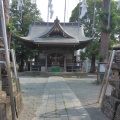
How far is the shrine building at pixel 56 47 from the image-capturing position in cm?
2488

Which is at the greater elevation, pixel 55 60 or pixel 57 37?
pixel 57 37

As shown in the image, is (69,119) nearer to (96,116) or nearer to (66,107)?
(96,116)

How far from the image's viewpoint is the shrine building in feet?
81.6

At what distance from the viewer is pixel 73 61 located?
27.4 m

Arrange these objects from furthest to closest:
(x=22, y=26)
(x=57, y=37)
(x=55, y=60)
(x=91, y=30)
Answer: (x=22, y=26), (x=91, y=30), (x=55, y=60), (x=57, y=37)

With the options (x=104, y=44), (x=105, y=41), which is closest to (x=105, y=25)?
(x=105, y=41)

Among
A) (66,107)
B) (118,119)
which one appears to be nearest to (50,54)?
(66,107)

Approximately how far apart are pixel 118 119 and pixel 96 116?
2.95 ft

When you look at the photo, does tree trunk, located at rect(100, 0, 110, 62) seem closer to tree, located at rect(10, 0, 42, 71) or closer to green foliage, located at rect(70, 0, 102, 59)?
green foliage, located at rect(70, 0, 102, 59)

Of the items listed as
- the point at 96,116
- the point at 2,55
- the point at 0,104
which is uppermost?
the point at 2,55

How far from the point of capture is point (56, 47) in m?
26.4

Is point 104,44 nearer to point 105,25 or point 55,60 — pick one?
point 105,25

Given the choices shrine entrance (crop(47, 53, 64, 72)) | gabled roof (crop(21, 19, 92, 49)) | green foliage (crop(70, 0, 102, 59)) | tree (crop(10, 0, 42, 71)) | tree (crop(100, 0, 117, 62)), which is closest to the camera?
tree (crop(100, 0, 117, 62))

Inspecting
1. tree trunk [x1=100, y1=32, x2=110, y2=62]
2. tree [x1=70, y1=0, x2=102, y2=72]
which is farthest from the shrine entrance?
tree trunk [x1=100, y1=32, x2=110, y2=62]
